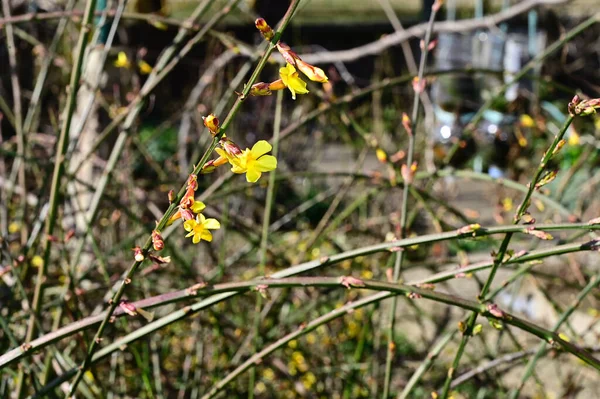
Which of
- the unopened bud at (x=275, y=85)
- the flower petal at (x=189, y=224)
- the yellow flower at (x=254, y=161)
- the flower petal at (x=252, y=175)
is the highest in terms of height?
the unopened bud at (x=275, y=85)

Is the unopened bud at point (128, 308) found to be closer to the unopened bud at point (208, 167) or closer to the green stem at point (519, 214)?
the unopened bud at point (208, 167)

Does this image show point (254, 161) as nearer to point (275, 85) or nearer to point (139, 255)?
point (275, 85)

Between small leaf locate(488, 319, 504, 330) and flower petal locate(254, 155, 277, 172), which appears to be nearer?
flower petal locate(254, 155, 277, 172)

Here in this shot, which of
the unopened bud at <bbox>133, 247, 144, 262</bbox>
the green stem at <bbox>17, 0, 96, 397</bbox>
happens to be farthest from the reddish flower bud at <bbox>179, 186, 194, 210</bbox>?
the green stem at <bbox>17, 0, 96, 397</bbox>

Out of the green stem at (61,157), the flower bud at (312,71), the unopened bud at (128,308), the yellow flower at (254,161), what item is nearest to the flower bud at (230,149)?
the yellow flower at (254,161)

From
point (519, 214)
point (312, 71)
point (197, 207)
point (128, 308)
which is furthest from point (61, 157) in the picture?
point (519, 214)

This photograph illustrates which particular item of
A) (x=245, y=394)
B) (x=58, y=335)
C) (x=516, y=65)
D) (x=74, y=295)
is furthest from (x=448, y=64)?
(x=58, y=335)

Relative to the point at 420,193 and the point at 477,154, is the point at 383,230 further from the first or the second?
the point at 477,154

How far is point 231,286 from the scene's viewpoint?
41.6 inches

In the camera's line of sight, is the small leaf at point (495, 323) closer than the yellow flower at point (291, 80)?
No

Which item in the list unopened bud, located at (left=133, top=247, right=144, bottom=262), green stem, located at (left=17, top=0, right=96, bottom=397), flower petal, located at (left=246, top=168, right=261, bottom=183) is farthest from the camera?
green stem, located at (left=17, top=0, right=96, bottom=397)

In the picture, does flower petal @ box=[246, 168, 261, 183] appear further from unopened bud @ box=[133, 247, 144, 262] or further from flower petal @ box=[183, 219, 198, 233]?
unopened bud @ box=[133, 247, 144, 262]

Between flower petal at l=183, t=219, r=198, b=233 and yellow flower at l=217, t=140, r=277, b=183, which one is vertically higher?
yellow flower at l=217, t=140, r=277, b=183

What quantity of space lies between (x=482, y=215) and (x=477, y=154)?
8.53 feet
